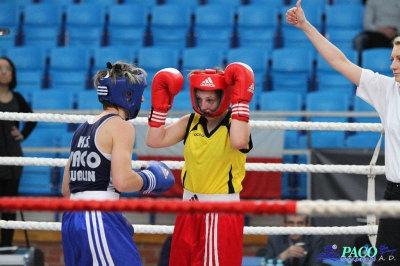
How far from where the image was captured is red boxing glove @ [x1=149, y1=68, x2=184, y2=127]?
3121 mm

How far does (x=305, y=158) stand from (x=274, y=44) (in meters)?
2.35

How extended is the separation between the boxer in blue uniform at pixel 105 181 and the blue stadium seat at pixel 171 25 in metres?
5.21

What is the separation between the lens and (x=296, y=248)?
4.12 metres

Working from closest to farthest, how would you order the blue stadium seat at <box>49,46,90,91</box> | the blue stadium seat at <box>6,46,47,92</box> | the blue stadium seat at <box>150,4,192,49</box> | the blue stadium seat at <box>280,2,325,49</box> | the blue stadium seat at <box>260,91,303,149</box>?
the blue stadium seat at <box>260,91,303,149</box>
the blue stadium seat at <box>49,46,90,91</box>
the blue stadium seat at <box>6,46,47,92</box>
the blue stadium seat at <box>280,2,325,49</box>
the blue stadium seat at <box>150,4,192,49</box>

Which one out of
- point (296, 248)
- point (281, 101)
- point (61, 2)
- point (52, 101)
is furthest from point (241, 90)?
point (61, 2)

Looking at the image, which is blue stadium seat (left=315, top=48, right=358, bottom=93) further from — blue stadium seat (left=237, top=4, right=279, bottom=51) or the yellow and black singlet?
the yellow and black singlet

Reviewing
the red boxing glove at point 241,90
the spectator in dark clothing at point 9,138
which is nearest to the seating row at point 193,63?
the spectator in dark clothing at point 9,138

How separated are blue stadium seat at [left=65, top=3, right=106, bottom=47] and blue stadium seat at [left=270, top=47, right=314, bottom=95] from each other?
2.10 metres

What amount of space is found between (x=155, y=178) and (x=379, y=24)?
5.32 meters

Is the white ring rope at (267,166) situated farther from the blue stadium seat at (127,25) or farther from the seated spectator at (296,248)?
the blue stadium seat at (127,25)

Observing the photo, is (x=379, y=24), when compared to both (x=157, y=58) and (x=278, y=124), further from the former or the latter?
(x=278, y=124)

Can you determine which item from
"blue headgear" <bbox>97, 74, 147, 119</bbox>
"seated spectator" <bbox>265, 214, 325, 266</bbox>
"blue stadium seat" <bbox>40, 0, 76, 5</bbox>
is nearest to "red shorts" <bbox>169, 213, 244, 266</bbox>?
"blue headgear" <bbox>97, 74, 147, 119</bbox>

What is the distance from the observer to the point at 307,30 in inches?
124

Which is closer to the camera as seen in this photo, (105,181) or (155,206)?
(155,206)
